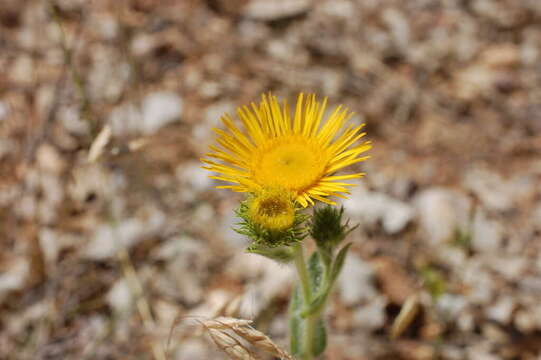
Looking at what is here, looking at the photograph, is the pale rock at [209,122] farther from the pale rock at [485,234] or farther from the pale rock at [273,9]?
the pale rock at [485,234]

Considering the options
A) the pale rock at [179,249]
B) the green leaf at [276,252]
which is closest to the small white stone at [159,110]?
the pale rock at [179,249]

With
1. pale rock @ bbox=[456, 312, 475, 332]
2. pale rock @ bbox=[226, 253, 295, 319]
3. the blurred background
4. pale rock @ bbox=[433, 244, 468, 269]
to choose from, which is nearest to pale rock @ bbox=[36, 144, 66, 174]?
the blurred background

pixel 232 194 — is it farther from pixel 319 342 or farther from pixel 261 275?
pixel 319 342

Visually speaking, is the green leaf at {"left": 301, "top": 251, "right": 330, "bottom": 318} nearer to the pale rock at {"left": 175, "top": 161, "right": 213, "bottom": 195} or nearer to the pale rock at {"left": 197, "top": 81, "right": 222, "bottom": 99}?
the pale rock at {"left": 175, "top": 161, "right": 213, "bottom": 195}

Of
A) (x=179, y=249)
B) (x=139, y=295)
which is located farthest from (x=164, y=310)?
(x=179, y=249)

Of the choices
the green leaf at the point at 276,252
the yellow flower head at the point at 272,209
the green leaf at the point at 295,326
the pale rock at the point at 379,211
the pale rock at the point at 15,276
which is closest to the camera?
the yellow flower head at the point at 272,209
